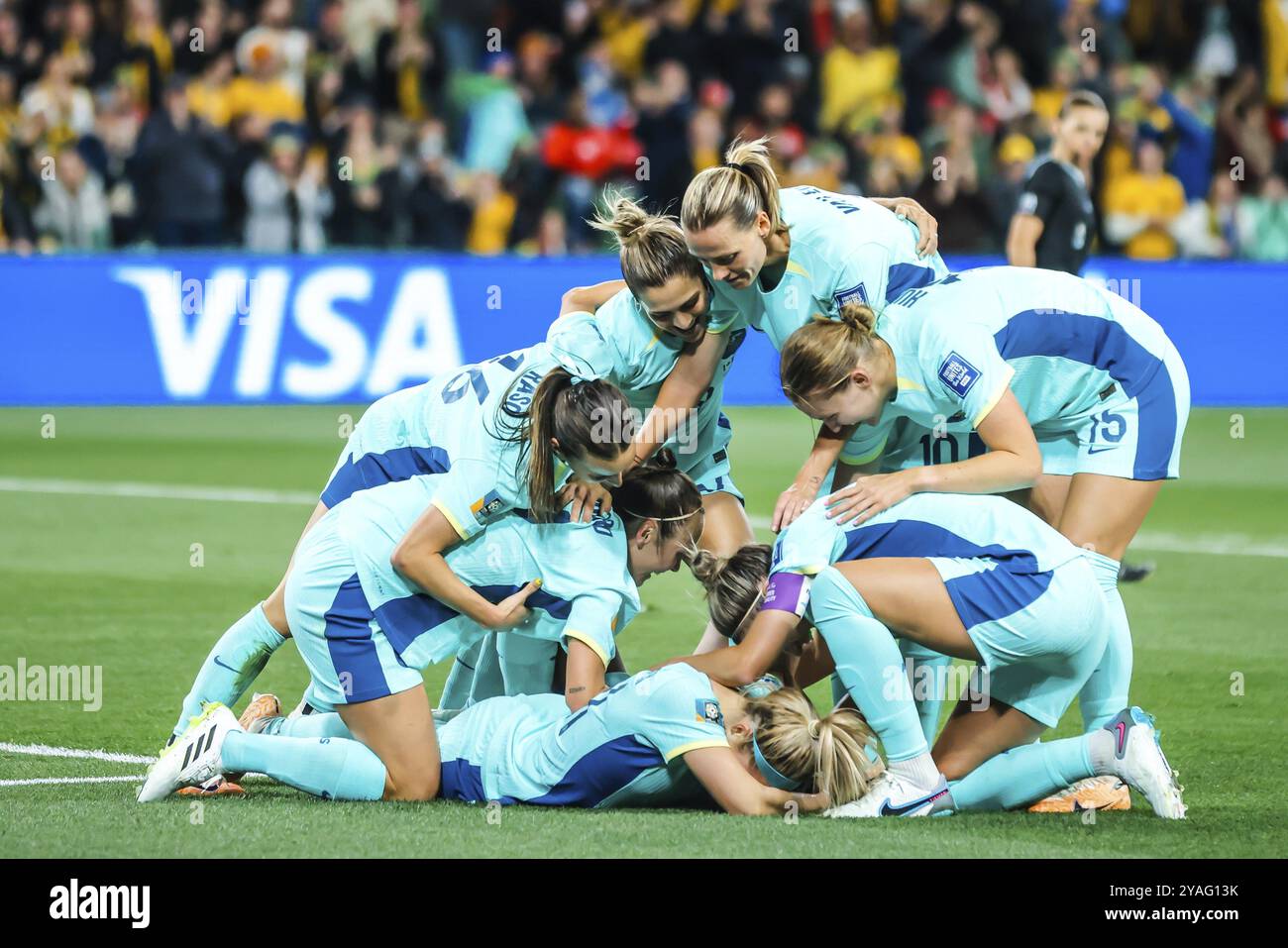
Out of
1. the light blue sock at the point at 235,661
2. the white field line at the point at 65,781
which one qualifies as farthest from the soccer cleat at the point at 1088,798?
the white field line at the point at 65,781

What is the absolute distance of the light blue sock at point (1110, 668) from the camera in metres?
6.27

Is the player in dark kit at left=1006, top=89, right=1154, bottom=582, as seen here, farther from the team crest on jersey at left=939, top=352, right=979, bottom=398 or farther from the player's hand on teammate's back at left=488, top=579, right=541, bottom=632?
the player's hand on teammate's back at left=488, top=579, right=541, bottom=632

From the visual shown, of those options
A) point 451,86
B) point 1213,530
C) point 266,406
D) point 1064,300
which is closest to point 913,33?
point 451,86

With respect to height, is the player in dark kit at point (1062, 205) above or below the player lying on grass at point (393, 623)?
above

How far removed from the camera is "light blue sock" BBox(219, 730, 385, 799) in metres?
5.93

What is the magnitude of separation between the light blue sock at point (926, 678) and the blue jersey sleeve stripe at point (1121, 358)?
3.12 feet

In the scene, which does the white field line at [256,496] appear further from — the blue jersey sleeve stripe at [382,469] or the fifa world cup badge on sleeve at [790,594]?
the fifa world cup badge on sleeve at [790,594]

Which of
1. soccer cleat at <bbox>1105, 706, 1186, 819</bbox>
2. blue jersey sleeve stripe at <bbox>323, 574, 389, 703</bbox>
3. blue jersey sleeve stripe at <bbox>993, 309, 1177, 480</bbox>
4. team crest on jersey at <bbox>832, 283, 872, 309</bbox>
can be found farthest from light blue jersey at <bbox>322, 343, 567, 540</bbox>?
soccer cleat at <bbox>1105, 706, 1186, 819</bbox>

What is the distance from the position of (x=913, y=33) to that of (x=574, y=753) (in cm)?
1731

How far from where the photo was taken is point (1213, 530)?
12.3 metres

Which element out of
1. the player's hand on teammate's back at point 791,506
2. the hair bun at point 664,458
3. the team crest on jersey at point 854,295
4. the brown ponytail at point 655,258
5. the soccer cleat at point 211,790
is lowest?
the soccer cleat at point 211,790

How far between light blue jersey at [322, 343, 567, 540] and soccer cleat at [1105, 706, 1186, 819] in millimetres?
1979

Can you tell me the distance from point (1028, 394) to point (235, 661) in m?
2.92
